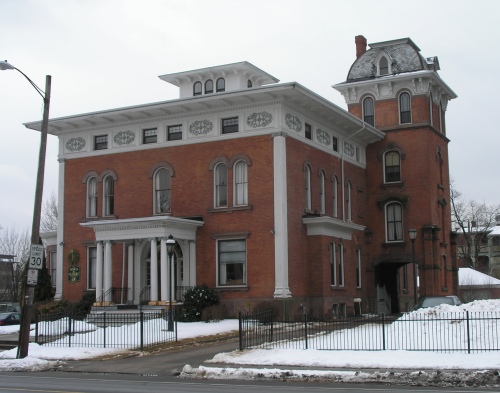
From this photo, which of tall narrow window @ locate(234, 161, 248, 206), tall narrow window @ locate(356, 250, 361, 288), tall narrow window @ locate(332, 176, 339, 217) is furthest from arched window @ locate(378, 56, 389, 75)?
tall narrow window @ locate(234, 161, 248, 206)

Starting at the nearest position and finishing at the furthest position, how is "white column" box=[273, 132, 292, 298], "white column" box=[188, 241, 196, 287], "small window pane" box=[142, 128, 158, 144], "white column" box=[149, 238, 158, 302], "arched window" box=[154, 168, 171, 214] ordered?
1. "white column" box=[149, 238, 158, 302]
2. "white column" box=[273, 132, 292, 298]
3. "white column" box=[188, 241, 196, 287]
4. "arched window" box=[154, 168, 171, 214]
5. "small window pane" box=[142, 128, 158, 144]

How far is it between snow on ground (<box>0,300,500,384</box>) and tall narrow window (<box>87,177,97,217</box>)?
54.0 feet

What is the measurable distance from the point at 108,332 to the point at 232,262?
959 cm

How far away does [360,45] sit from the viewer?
52.2 m

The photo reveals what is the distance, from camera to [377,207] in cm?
4672

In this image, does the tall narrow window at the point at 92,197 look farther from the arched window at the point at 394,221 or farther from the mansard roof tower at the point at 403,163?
the arched window at the point at 394,221

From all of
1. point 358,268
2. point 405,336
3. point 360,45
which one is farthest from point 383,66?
point 405,336

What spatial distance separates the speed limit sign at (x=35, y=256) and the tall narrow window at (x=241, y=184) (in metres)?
14.9

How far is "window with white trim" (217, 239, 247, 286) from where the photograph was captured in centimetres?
3716

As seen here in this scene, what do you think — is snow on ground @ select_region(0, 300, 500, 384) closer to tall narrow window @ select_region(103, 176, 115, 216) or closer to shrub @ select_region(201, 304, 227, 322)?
shrub @ select_region(201, 304, 227, 322)

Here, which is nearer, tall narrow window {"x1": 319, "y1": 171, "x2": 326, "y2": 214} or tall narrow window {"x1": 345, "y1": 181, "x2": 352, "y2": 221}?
tall narrow window {"x1": 319, "y1": 171, "x2": 326, "y2": 214}

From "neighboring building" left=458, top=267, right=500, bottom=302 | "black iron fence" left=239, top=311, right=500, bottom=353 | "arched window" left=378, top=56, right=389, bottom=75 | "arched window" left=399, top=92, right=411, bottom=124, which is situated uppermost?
"arched window" left=378, top=56, right=389, bottom=75

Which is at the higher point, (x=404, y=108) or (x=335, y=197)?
(x=404, y=108)

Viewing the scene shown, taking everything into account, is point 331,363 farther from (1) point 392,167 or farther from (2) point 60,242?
(1) point 392,167
